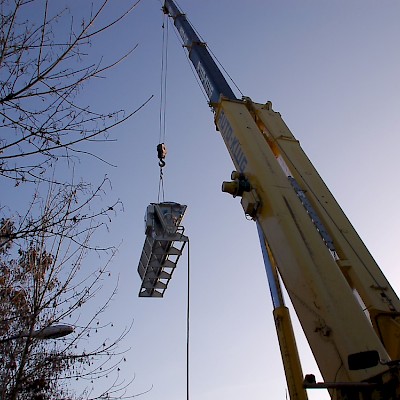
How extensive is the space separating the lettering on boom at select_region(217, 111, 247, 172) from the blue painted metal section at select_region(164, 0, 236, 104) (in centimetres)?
59

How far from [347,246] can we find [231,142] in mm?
2418

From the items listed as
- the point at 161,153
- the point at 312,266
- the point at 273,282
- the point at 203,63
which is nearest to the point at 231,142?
the point at 273,282

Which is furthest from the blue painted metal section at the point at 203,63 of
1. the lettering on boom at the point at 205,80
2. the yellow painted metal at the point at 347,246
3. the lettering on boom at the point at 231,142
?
the yellow painted metal at the point at 347,246

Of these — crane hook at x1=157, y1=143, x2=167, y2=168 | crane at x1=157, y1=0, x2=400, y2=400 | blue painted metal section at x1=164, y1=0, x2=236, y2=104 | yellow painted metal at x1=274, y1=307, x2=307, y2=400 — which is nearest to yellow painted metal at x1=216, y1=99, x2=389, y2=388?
crane at x1=157, y1=0, x2=400, y2=400

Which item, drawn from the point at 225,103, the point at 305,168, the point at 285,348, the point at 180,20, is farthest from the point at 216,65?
the point at 285,348

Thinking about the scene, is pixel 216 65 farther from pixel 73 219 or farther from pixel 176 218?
pixel 73 219

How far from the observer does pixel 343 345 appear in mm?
4141

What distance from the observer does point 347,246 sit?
5.51 meters

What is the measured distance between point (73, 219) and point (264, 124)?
411cm

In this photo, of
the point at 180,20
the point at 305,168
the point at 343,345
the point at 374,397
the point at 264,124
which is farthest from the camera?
the point at 180,20

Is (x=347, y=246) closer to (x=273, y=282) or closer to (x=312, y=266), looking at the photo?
(x=312, y=266)

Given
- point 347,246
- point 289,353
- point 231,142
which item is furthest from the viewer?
point 231,142

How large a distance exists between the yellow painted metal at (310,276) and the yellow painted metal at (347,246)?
6.7 inches

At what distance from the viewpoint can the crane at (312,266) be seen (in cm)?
403
